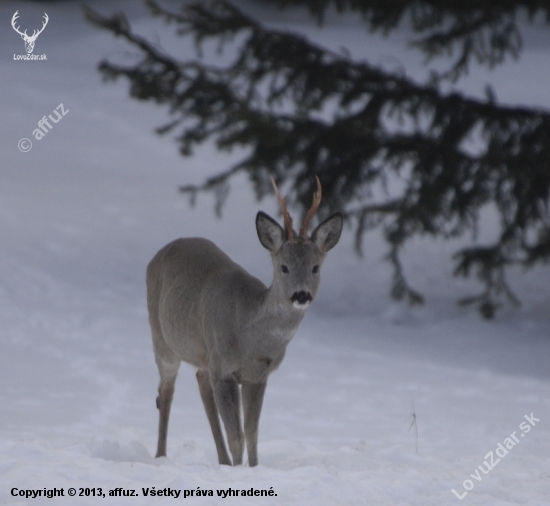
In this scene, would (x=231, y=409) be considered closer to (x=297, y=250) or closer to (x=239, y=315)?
(x=239, y=315)

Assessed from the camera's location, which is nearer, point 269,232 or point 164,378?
point 269,232

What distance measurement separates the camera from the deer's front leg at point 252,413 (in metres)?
5.94

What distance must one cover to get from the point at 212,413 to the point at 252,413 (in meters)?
0.55

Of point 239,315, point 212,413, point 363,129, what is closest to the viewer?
point 239,315

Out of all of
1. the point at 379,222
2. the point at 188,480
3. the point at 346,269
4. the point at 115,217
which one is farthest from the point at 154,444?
the point at 115,217

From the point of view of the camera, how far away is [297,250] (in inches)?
223

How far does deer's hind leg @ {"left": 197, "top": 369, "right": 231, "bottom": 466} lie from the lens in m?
6.26

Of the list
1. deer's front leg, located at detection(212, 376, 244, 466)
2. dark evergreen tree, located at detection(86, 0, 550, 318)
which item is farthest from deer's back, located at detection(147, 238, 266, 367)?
dark evergreen tree, located at detection(86, 0, 550, 318)

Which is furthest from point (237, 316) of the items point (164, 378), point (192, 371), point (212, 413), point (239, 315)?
point (192, 371)

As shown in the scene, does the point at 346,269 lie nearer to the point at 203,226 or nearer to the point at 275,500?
the point at 203,226

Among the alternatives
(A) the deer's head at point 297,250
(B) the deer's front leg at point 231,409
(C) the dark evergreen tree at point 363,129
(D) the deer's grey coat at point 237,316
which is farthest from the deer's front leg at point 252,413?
(C) the dark evergreen tree at point 363,129

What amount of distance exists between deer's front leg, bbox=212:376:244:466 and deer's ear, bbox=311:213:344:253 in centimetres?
100

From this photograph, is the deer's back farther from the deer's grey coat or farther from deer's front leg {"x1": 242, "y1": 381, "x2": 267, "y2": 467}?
deer's front leg {"x1": 242, "y1": 381, "x2": 267, "y2": 467}

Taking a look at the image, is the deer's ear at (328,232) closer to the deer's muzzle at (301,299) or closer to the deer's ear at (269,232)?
the deer's ear at (269,232)
